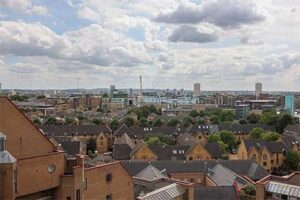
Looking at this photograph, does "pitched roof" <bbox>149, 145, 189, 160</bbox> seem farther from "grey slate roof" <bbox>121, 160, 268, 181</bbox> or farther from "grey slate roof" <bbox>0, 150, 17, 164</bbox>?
"grey slate roof" <bbox>0, 150, 17, 164</bbox>

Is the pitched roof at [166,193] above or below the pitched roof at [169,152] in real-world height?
above

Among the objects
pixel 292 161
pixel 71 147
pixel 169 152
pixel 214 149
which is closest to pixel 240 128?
pixel 292 161

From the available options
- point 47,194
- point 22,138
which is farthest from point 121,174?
point 22,138

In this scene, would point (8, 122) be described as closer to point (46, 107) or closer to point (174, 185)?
point (174, 185)

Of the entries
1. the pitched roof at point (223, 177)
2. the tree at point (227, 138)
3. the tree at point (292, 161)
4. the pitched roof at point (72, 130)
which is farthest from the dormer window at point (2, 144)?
the pitched roof at point (72, 130)

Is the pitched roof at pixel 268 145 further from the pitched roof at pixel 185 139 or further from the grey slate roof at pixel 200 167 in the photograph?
the grey slate roof at pixel 200 167
